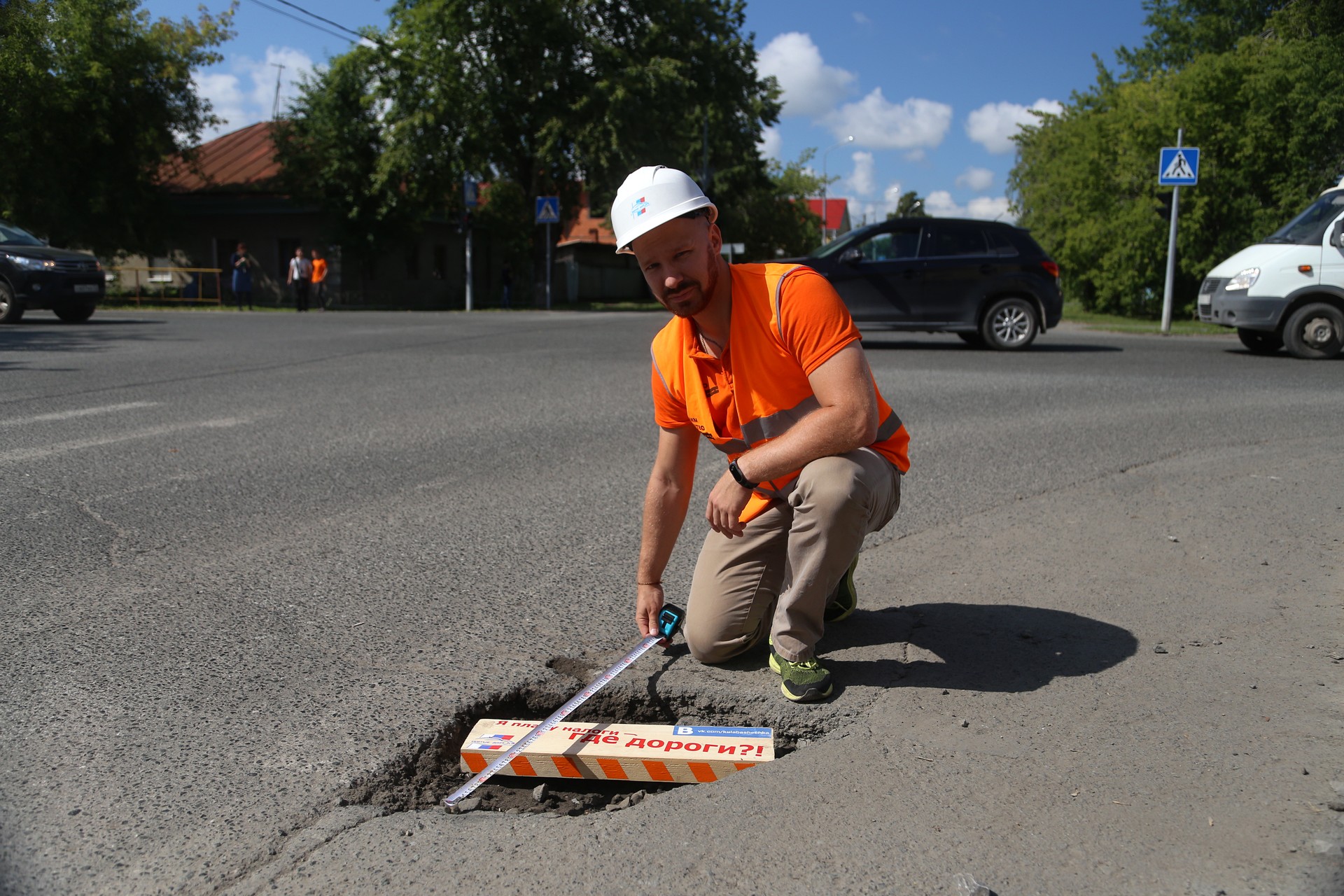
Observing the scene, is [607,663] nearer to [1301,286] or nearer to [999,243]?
[999,243]

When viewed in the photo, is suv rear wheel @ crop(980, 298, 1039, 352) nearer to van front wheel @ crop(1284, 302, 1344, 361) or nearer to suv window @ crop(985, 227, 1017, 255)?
suv window @ crop(985, 227, 1017, 255)

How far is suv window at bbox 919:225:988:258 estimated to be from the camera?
1376 centimetres

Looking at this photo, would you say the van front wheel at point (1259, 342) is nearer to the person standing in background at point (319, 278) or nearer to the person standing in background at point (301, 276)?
the person standing in background at point (319, 278)

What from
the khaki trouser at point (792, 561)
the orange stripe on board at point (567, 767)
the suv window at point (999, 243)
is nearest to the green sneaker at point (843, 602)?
the khaki trouser at point (792, 561)

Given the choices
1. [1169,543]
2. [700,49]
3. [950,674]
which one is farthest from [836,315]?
[700,49]

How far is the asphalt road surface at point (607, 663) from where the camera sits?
220 cm

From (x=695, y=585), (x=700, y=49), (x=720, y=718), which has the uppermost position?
(x=700, y=49)

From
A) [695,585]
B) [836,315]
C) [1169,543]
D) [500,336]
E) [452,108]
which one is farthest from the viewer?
[452,108]

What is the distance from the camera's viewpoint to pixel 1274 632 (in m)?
3.51

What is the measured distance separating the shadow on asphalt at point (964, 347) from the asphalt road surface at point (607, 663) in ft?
22.2

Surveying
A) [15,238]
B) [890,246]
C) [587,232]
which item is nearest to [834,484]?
[890,246]

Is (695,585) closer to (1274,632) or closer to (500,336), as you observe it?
(1274,632)

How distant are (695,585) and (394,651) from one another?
1.00 metres

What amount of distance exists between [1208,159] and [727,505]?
23.4 meters
